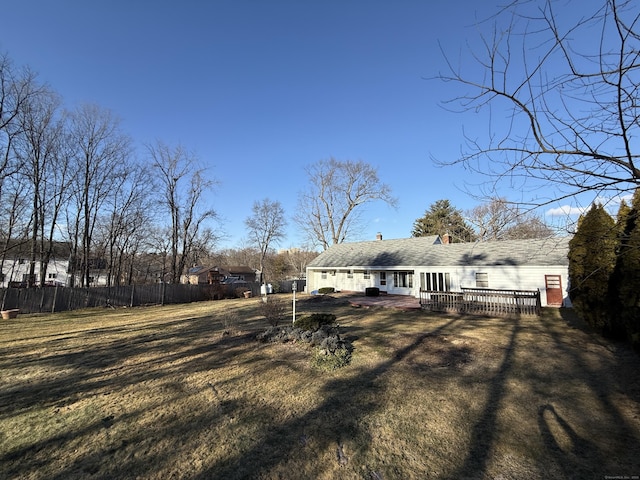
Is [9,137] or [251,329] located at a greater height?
[9,137]

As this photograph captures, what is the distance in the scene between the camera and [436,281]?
69.3ft

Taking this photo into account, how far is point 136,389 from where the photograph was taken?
6.04m

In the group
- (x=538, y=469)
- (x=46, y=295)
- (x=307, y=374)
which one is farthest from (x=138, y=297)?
(x=538, y=469)

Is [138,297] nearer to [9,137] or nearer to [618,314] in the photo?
[9,137]

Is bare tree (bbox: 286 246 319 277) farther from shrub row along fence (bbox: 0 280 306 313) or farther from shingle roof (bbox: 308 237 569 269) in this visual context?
shrub row along fence (bbox: 0 280 306 313)

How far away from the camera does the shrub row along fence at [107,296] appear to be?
17594mm

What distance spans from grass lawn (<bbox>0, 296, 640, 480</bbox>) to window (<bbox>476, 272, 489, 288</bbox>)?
371 inches

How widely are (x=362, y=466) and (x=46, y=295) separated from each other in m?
22.7

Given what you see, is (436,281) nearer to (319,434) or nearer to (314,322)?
(314,322)

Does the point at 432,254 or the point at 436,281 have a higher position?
the point at 432,254

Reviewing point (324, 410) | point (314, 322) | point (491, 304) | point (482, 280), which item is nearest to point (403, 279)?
point (482, 280)

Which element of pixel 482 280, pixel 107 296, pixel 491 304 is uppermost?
pixel 482 280

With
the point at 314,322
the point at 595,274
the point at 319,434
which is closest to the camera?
the point at 319,434

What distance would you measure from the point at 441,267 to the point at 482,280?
2682 mm
